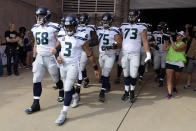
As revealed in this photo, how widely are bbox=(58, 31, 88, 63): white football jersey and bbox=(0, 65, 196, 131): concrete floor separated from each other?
1181mm

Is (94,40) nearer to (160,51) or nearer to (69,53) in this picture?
(69,53)

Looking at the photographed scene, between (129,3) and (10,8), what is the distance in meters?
5.83

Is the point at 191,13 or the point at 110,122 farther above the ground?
the point at 191,13

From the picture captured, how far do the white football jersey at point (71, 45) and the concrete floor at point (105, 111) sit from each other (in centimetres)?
118

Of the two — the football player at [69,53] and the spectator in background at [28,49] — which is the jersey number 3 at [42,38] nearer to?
the football player at [69,53]

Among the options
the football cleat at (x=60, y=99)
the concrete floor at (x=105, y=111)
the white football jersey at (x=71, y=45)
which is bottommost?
the concrete floor at (x=105, y=111)

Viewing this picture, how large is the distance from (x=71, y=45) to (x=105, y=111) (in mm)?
1591

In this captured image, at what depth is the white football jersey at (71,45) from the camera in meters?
4.18

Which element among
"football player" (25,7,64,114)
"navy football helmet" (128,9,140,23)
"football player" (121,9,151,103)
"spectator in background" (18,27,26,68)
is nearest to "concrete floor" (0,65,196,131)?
"football player" (25,7,64,114)

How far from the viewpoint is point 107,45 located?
534cm

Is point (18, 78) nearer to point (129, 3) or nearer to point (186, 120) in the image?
point (186, 120)

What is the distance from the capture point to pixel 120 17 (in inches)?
439

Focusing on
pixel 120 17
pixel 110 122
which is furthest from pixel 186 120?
pixel 120 17

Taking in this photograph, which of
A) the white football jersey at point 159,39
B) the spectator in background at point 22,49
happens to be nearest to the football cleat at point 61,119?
the white football jersey at point 159,39
